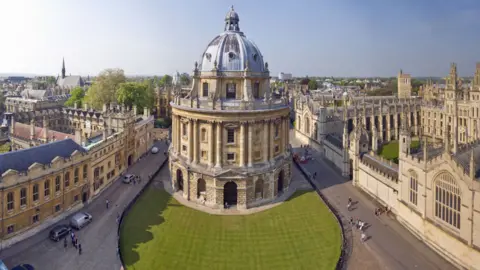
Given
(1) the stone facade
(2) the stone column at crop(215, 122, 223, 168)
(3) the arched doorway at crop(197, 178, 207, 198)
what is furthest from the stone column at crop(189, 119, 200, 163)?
(1) the stone facade

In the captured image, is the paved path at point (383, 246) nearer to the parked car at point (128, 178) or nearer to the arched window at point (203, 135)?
the arched window at point (203, 135)

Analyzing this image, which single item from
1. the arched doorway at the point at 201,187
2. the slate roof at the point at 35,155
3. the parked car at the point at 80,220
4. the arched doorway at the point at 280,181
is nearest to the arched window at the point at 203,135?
the arched doorway at the point at 201,187

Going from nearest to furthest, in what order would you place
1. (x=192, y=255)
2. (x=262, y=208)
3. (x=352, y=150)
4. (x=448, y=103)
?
(x=192, y=255) → (x=262, y=208) → (x=352, y=150) → (x=448, y=103)

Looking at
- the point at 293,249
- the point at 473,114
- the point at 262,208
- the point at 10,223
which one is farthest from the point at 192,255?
the point at 473,114

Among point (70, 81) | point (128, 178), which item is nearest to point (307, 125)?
point (128, 178)

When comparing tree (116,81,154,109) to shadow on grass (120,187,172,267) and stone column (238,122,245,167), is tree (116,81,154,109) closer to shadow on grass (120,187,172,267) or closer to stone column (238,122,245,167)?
shadow on grass (120,187,172,267)

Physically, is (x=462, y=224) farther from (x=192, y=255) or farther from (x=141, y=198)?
(x=141, y=198)
